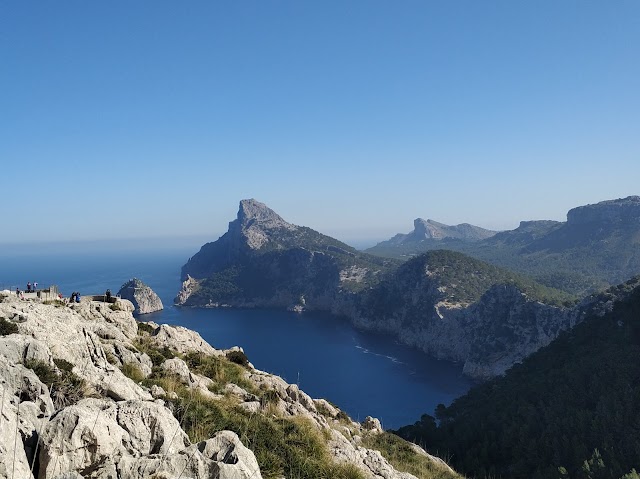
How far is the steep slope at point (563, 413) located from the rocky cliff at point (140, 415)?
20.1 meters

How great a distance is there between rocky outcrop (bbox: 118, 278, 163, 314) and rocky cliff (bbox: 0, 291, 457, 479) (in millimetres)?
152303

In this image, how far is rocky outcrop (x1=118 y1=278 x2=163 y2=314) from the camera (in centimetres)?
16125

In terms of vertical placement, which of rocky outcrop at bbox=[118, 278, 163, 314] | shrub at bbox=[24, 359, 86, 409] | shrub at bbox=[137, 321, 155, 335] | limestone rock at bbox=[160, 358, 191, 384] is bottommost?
rocky outcrop at bbox=[118, 278, 163, 314]

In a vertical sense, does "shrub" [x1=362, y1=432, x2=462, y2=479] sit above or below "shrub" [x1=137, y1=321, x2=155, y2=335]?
below

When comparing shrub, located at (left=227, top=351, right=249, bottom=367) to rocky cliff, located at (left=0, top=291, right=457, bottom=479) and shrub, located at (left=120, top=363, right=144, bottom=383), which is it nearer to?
rocky cliff, located at (left=0, top=291, right=457, bottom=479)

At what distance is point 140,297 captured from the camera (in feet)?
532

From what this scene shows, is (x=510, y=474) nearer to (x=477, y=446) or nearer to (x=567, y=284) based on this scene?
(x=477, y=446)

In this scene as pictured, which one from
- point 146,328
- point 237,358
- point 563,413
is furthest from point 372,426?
point 563,413

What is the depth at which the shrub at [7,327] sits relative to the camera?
11.9 meters

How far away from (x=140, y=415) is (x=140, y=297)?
551ft

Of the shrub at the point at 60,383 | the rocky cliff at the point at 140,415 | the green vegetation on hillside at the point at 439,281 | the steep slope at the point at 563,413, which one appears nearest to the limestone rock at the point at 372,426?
the rocky cliff at the point at 140,415

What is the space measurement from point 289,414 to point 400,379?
89.6 meters

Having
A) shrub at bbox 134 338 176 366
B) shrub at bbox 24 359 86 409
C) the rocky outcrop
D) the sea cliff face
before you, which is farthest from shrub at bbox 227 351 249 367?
the rocky outcrop

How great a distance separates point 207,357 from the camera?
70.2 ft
